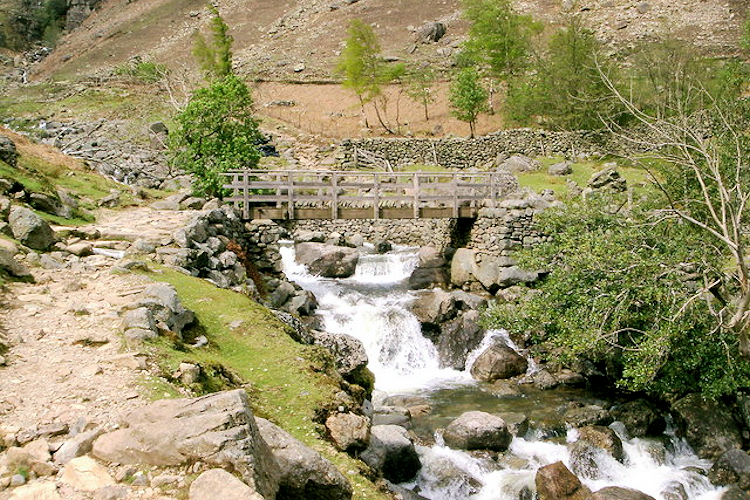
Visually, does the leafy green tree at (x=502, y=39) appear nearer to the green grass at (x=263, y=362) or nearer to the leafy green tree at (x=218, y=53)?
the leafy green tree at (x=218, y=53)

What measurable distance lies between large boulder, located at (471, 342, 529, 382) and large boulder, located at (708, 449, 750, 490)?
581 cm

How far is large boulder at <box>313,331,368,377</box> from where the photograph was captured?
11.4 metres

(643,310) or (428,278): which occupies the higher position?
(643,310)

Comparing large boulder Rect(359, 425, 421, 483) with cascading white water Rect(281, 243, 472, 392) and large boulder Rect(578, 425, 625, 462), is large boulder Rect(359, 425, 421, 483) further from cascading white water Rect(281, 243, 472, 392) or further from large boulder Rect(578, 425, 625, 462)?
cascading white water Rect(281, 243, 472, 392)

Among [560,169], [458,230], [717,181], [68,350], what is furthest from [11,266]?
[560,169]

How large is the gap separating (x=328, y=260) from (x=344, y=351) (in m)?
13.7

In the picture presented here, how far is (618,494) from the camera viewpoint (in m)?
11.2

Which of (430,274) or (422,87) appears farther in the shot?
(422,87)

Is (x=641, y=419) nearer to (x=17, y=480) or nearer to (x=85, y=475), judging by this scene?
(x=85, y=475)

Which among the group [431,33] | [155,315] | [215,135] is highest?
[431,33]

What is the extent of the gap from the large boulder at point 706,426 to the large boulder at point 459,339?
240 inches

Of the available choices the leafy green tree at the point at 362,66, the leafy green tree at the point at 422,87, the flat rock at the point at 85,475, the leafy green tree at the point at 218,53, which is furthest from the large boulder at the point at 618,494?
the leafy green tree at the point at 218,53

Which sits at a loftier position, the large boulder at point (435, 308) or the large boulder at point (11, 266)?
the large boulder at point (11, 266)

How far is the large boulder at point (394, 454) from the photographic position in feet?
33.8
